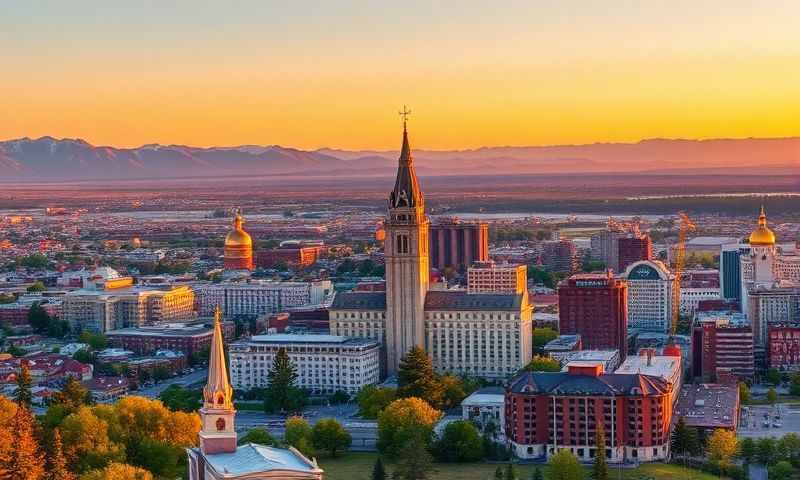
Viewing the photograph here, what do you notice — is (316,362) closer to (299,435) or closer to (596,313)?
(299,435)

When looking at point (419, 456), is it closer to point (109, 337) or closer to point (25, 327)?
point (109, 337)

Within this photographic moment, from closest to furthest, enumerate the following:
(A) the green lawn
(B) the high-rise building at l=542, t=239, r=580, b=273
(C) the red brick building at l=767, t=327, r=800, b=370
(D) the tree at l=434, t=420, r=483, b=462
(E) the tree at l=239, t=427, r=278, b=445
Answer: (A) the green lawn
(E) the tree at l=239, t=427, r=278, b=445
(D) the tree at l=434, t=420, r=483, b=462
(C) the red brick building at l=767, t=327, r=800, b=370
(B) the high-rise building at l=542, t=239, r=580, b=273

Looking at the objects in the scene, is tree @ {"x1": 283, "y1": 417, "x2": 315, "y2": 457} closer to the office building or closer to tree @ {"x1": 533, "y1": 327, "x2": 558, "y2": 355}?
the office building

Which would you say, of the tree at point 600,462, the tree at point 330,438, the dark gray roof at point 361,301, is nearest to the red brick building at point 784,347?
the dark gray roof at point 361,301

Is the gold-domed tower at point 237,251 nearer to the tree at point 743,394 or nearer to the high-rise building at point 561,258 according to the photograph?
the high-rise building at point 561,258

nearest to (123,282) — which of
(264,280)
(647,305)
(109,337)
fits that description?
(264,280)

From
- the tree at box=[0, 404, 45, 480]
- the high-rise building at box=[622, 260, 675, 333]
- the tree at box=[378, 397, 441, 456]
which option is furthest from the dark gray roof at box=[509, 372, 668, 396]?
the high-rise building at box=[622, 260, 675, 333]

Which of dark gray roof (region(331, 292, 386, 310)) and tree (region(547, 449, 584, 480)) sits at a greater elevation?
dark gray roof (region(331, 292, 386, 310))

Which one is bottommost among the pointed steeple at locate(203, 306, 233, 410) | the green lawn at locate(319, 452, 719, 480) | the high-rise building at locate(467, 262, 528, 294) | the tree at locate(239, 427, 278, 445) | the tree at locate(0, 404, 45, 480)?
the green lawn at locate(319, 452, 719, 480)
